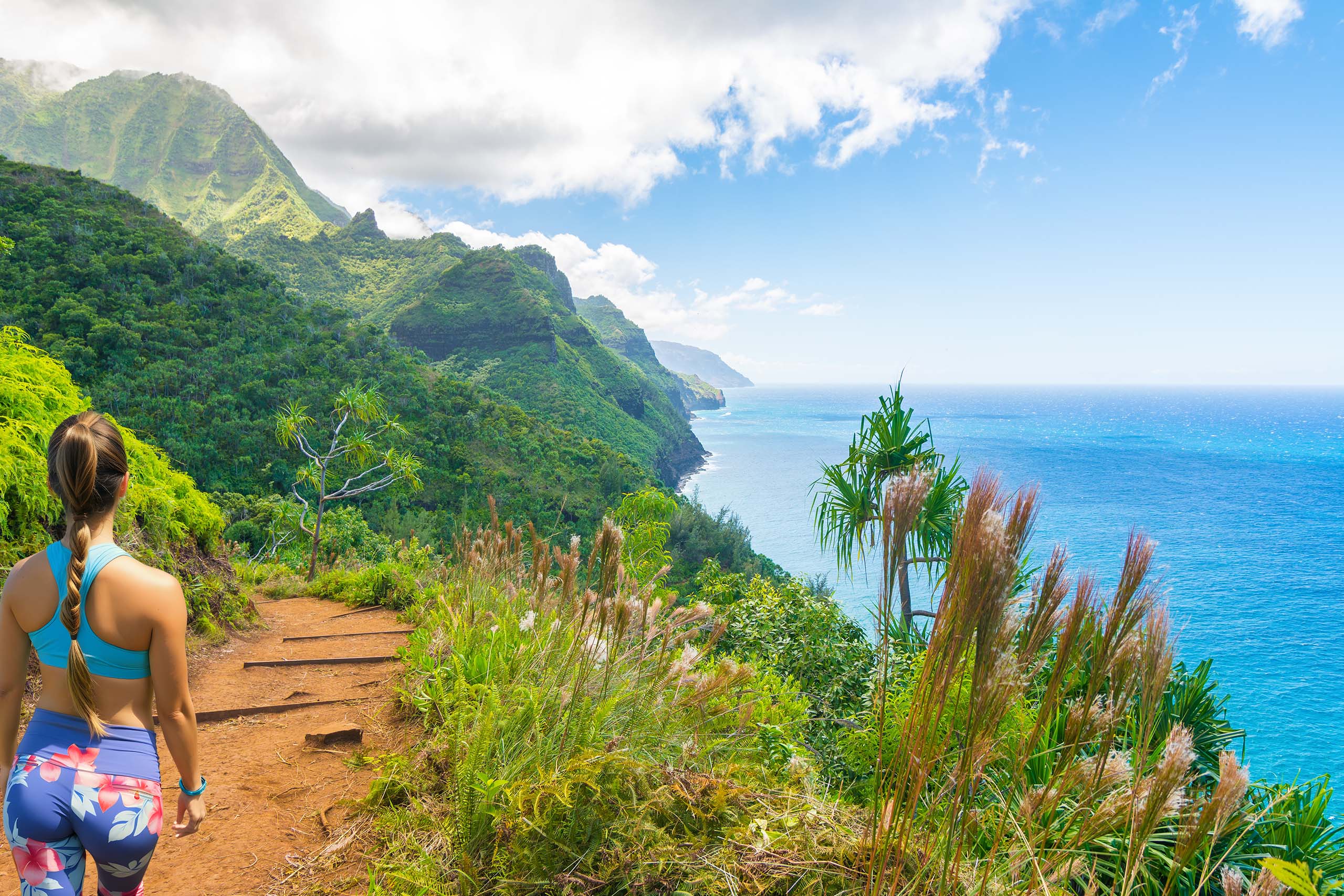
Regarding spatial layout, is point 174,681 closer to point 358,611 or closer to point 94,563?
point 94,563

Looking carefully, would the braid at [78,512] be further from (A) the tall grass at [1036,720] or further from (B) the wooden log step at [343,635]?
(B) the wooden log step at [343,635]

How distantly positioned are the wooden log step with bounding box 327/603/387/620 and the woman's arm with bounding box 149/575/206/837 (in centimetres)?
521

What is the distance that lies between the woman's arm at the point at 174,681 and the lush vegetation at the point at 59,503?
2453 millimetres

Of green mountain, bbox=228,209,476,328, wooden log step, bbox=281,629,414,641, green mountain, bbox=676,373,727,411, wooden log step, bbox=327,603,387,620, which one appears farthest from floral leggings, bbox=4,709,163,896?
green mountain, bbox=676,373,727,411

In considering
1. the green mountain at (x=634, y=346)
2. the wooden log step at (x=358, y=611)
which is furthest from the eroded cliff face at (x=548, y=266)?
the wooden log step at (x=358, y=611)

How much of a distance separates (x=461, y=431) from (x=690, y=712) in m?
29.3

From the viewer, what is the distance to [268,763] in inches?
116

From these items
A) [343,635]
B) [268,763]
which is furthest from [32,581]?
[343,635]

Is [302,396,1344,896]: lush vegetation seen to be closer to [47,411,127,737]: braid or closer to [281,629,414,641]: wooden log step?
[47,411,127,737]: braid

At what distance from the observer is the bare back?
4.45 feet

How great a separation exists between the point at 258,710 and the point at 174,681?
2.63 m

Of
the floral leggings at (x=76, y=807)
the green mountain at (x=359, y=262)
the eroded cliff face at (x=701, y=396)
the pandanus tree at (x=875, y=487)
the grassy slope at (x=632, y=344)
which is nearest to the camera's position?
the floral leggings at (x=76, y=807)

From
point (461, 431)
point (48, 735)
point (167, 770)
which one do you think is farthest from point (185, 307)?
point (48, 735)

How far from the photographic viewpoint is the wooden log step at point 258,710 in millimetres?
3402
